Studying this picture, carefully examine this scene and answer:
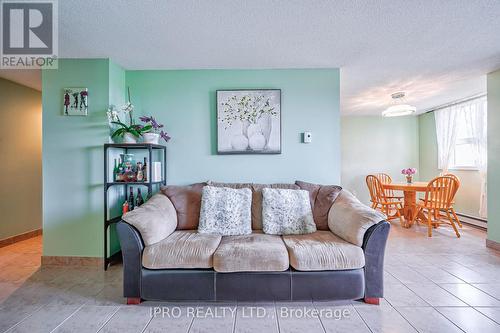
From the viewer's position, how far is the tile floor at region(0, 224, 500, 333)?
165 centimetres

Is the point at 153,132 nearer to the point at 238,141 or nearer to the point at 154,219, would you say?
the point at 238,141

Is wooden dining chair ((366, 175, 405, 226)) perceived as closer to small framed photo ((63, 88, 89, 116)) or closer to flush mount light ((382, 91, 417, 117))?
flush mount light ((382, 91, 417, 117))

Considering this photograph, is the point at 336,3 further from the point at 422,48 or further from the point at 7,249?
the point at 7,249

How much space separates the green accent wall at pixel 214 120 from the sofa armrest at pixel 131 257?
1.14 m

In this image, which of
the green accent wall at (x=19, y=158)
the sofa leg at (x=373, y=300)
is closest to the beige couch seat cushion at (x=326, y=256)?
the sofa leg at (x=373, y=300)

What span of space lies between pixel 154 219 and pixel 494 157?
4.05 m

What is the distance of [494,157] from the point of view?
3.11 meters

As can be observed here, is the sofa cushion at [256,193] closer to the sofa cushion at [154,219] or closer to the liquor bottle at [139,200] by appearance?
the sofa cushion at [154,219]

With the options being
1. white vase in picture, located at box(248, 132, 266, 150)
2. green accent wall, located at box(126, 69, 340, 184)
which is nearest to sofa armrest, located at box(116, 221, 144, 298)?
green accent wall, located at box(126, 69, 340, 184)

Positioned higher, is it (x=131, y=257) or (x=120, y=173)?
(x=120, y=173)

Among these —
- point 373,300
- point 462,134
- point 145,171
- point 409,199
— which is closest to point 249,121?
point 145,171

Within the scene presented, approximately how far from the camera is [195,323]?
66.5 inches

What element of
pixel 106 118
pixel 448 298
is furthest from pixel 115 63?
pixel 448 298

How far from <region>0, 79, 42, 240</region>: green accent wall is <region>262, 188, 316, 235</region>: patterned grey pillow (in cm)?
363
